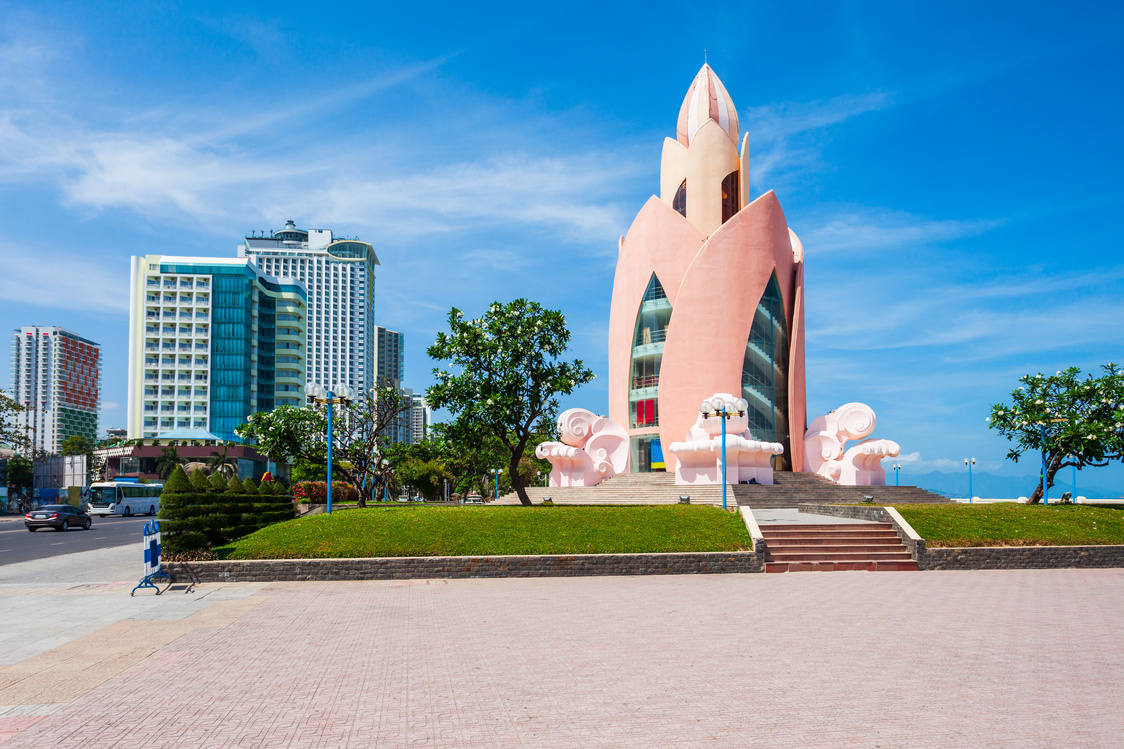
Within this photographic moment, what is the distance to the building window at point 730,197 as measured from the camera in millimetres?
45531

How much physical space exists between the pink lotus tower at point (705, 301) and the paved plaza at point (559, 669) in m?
28.1

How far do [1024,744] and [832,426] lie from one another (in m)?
34.9

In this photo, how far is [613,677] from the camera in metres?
6.95

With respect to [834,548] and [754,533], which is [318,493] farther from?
[834,548]

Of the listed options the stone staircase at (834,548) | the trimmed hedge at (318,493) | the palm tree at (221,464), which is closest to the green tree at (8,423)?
the trimmed hedge at (318,493)

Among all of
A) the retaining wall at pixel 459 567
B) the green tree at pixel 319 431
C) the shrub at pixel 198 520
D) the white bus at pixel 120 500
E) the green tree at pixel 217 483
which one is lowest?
the white bus at pixel 120 500

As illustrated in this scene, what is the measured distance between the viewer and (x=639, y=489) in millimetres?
32969

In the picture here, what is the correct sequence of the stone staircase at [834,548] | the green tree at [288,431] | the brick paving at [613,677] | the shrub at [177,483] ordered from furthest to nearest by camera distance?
1. the green tree at [288,431]
2. the stone staircase at [834,548]
3. the shrub at [177,483]
4. the brick paving at [613,677]

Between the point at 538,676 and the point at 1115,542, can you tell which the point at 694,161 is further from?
the point at 538,676

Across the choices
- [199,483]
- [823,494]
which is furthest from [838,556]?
[823,494]

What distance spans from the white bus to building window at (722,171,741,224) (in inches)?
1581

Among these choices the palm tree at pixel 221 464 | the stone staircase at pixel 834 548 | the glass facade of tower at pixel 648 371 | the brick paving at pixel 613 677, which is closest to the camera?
the brick paving at pixel 613 677

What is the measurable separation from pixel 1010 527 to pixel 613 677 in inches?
621

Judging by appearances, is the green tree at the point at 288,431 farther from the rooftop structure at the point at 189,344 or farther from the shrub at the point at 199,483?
the rooftop structure at the point at 189,344
